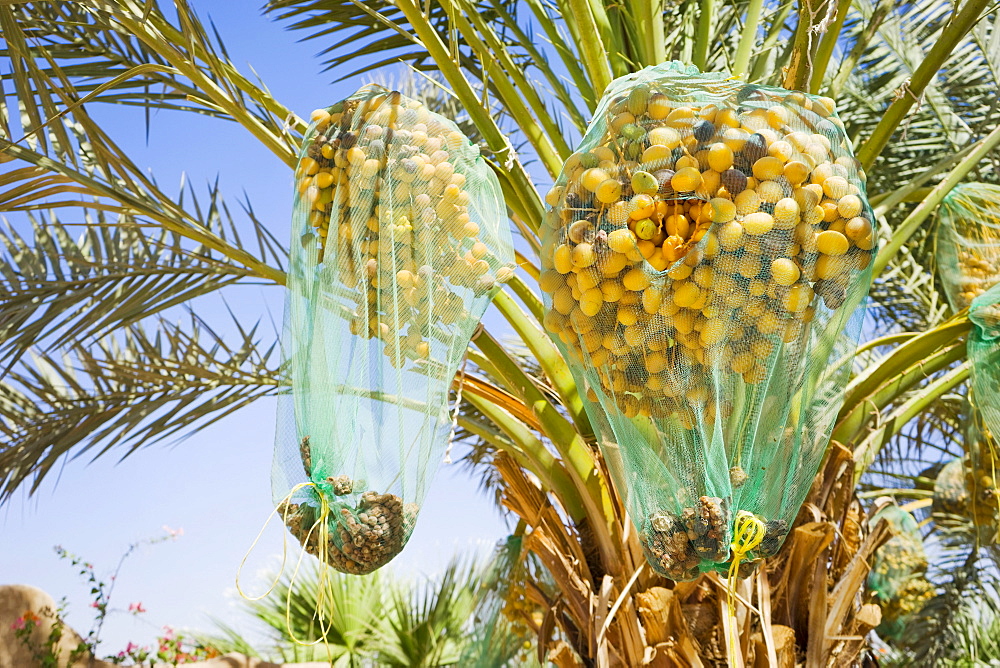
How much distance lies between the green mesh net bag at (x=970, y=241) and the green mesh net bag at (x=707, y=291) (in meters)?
1.44

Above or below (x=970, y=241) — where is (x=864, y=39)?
above

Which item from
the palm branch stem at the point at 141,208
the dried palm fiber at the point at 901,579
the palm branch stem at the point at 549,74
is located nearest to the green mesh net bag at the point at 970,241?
the palm branch stem at the point at 549,74

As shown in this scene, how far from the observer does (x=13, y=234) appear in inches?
122

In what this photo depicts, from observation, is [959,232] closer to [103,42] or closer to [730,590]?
[730,590]

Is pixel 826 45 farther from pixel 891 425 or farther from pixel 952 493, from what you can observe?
pixel 952 493

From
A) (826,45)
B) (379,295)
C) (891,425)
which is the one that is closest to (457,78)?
(379,295)

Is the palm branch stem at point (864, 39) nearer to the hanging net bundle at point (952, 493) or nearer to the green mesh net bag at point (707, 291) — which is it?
the green mesh net bag at point (707, 291)

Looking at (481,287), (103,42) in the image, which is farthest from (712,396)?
(103,42)

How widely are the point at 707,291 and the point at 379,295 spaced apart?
23.0 inches

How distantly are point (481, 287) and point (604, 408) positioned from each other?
14.2 inches

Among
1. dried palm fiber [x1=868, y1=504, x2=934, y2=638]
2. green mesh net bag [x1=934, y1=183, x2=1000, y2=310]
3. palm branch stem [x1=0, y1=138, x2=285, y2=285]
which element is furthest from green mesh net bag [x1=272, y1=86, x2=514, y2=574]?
dried palm fiber [x1=868, y1=504, x2=934, y2=638]

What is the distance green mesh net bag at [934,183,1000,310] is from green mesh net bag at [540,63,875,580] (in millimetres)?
1436

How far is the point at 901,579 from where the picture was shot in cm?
455

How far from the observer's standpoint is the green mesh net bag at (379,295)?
1465mm
